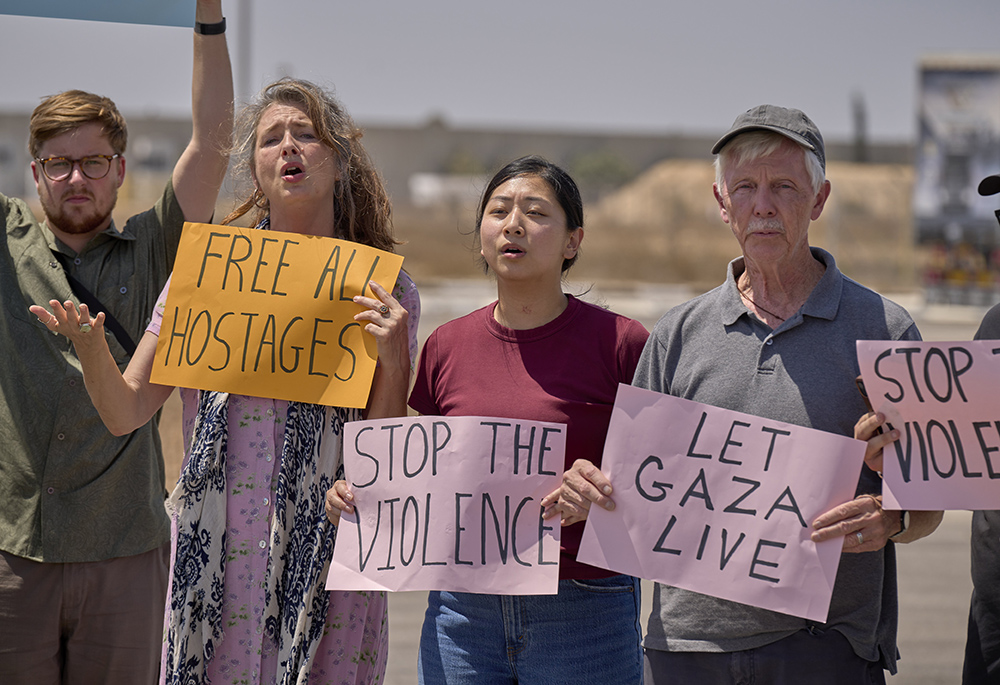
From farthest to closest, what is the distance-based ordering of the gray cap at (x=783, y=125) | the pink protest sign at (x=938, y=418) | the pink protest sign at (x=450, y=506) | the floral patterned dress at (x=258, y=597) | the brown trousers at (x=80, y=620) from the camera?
the brown trousers at (x=80, y=620) < the floral patterned dress at (x=258, y=597) < the pink protest sign at (x=450, y=506) < the gray cap at (x=783, y=125) < the pink protest sign at (x=938, y=418)

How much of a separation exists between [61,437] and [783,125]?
2289 millimetres

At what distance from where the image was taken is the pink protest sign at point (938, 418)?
2.43 m

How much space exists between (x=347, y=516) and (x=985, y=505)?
1617 mm

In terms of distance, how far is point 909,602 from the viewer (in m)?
6.18

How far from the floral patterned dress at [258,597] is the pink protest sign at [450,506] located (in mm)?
217

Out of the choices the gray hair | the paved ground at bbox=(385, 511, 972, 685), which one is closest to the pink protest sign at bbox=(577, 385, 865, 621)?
the gray hair

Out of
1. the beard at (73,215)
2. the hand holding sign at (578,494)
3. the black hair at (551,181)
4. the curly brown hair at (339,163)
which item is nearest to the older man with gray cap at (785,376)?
the hand holding sign at (578,494)

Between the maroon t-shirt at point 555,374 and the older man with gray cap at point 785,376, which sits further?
the maroon t-shirt at point 555,374

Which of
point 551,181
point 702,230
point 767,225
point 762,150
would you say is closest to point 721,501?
point 767,225

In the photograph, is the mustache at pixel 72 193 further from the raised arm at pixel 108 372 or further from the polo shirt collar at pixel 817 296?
the polo shirt collar at pixel 817 296

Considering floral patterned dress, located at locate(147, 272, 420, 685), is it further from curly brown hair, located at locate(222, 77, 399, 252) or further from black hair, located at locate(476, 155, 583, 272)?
black hair, located at locate(476, 155, 583, 272)

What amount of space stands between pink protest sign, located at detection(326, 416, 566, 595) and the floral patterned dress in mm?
217

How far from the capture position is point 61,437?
3.21 metres

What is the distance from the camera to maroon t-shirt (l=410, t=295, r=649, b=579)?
2828 millimetres
